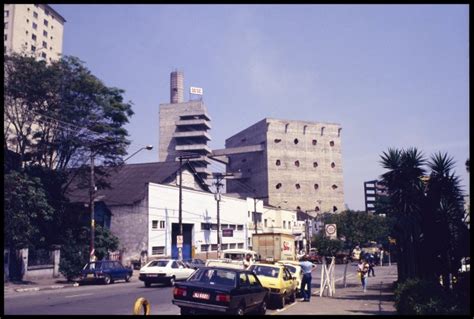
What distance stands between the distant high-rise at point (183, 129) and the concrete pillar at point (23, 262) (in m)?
90.3

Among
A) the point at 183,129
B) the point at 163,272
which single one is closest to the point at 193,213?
the point at 163,272

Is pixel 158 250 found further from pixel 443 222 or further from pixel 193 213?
pixel 443 222

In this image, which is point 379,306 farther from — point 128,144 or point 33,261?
point 128,144

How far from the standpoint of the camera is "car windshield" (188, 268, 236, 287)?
523 inches

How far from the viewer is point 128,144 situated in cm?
3788

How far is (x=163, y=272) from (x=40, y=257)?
34.1 feet

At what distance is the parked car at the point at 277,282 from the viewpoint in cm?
1688

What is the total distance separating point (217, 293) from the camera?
12617 mm

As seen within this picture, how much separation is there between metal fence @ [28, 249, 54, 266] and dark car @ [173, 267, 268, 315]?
21.1 m

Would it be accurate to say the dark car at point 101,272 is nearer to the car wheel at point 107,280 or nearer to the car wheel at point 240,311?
the car wheel at point 107,280

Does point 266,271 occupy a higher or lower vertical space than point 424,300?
higher

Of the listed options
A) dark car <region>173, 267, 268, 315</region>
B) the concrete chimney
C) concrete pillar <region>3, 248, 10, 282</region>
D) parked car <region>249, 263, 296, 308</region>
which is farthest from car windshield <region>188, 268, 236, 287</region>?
the concrete chimney

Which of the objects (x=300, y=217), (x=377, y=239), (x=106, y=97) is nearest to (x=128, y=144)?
(x=106, y=97)

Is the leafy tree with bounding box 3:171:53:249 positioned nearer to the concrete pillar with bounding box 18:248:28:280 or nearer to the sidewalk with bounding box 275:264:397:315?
the concrete pillar with bounding box 18:248:28:280
